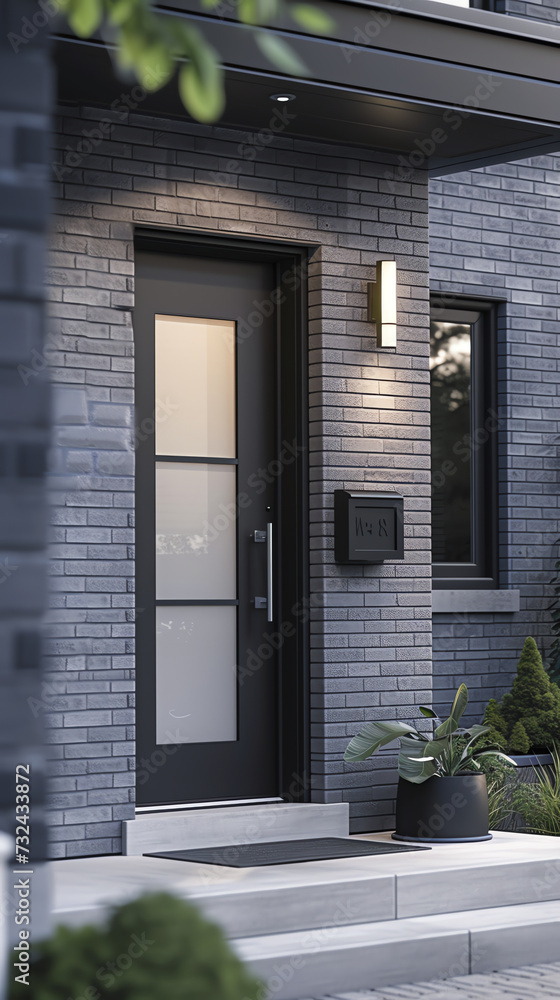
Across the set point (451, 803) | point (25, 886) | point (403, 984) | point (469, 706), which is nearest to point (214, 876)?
point (403, 984)

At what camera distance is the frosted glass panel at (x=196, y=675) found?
5953 mm

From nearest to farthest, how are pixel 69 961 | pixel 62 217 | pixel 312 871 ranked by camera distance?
pixel 69 961
pixel 312 871
pixel 62 217

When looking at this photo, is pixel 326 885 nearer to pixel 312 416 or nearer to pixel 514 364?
pixel 312 416

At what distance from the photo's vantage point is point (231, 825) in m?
5.78

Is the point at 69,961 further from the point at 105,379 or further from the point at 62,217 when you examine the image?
the point at 62,217

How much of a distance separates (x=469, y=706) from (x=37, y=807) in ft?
15.7

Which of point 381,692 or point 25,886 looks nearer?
point 25,886

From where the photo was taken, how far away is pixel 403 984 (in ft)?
15.6

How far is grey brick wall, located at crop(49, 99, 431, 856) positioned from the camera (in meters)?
5.49

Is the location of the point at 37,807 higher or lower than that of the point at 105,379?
lower

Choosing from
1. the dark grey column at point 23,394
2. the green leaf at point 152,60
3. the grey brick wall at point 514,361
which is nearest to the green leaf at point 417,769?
the grey brick wall at point 514,361

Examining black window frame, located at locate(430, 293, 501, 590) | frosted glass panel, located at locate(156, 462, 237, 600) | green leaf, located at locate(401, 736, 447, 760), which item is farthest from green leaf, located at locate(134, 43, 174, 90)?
black window frame, located at locate(430, 293, 501, 590)

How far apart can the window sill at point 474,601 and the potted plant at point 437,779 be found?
124 cm

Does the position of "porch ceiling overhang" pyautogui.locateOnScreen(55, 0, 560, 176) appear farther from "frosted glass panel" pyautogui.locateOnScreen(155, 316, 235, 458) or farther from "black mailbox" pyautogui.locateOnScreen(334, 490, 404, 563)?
"black mailbox" pyautogui.locateOnScreen(334, 490, 404, 563)
